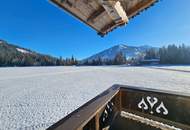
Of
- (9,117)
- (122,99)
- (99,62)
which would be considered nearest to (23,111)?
(9,117)

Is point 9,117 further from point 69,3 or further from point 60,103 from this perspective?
point 69,3

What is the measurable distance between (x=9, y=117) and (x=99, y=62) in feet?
179

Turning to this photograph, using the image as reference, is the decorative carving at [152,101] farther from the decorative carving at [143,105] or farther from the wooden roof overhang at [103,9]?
the wooden roof overhang at [103,9]

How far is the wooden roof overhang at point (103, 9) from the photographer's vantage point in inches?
40.3

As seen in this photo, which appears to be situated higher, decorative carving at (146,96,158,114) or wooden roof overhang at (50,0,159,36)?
wooden roof overhang at (50,0,159,36)

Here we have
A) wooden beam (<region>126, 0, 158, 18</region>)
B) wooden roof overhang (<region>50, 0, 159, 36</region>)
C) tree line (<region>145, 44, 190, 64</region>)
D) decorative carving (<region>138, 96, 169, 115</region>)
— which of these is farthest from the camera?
tree line (<region>145, 44, 190, 64</region>)

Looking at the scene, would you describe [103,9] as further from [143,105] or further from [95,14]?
[143,105]

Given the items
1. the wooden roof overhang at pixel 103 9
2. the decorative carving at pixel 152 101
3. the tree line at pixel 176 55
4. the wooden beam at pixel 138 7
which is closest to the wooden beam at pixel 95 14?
the wooden roof overhang at pixel 103 9

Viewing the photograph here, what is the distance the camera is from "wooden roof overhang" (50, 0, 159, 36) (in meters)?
1.02

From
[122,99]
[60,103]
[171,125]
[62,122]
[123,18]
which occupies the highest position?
[123,18]

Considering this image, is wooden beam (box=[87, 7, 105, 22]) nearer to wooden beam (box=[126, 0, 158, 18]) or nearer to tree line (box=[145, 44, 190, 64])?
wooden beam (box=[126, 0, 158, 18])

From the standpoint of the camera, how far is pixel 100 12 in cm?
119

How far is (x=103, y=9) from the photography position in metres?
1.16

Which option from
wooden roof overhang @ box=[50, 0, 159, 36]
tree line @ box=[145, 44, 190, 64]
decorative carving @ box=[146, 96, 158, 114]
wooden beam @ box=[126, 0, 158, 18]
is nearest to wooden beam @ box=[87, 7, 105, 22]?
wooden roof overhang @ box=[50, 0, 159, 36]
